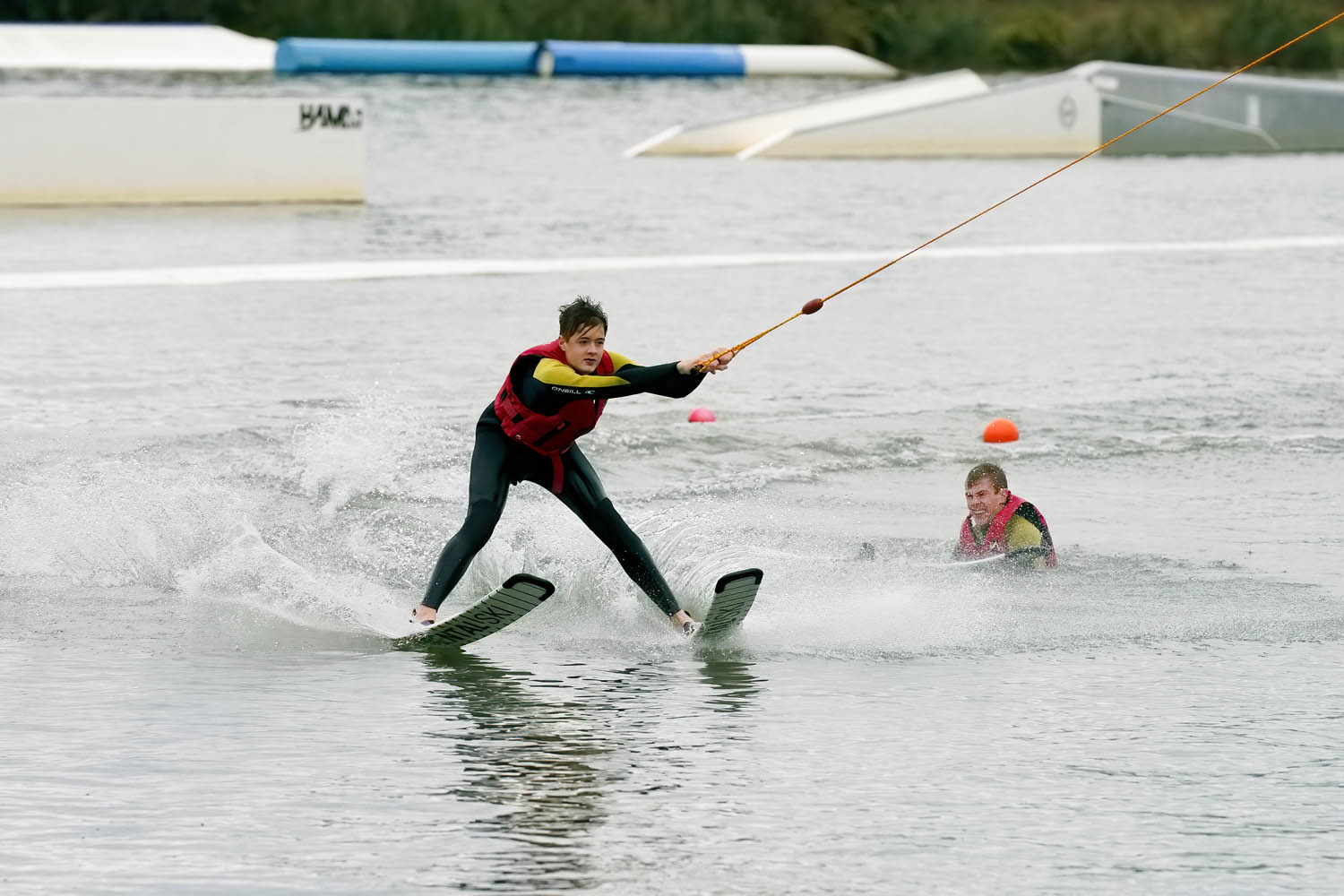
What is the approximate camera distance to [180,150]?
2530cm

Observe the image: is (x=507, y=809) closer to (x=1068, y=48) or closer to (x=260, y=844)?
(x=260, y=844)

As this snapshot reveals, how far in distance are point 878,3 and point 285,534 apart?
53502 millimetres

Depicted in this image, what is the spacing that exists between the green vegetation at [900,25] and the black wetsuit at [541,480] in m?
50.9

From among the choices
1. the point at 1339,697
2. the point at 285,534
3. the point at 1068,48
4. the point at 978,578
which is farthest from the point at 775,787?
the point at 1068,48

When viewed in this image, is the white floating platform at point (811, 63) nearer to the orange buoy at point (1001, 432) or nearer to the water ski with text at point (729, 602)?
the orange buoy at point (1001, 432)

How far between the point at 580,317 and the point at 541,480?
0.82m

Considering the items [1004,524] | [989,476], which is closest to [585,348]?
[989,476]

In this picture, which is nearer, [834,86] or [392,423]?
[392,423]

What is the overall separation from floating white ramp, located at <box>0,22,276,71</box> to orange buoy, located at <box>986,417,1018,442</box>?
37.3 m

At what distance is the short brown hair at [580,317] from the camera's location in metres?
8.57

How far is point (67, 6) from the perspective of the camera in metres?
A: 54.6

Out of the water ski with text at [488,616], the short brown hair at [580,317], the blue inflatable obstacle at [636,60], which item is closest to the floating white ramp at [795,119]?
the blue inflatable obstacle at [636,60]

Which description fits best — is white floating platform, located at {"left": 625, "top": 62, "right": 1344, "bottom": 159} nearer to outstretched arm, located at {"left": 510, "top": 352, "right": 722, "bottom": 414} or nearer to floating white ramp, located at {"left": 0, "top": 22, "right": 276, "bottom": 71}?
floating white ramp, located at {"left": 0, "top": 22, "right": 276, "bottom": 71}

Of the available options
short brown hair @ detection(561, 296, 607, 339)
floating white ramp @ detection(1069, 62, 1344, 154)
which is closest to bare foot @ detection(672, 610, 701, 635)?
short brown hair @ detection(561, 296, 607, 339)
